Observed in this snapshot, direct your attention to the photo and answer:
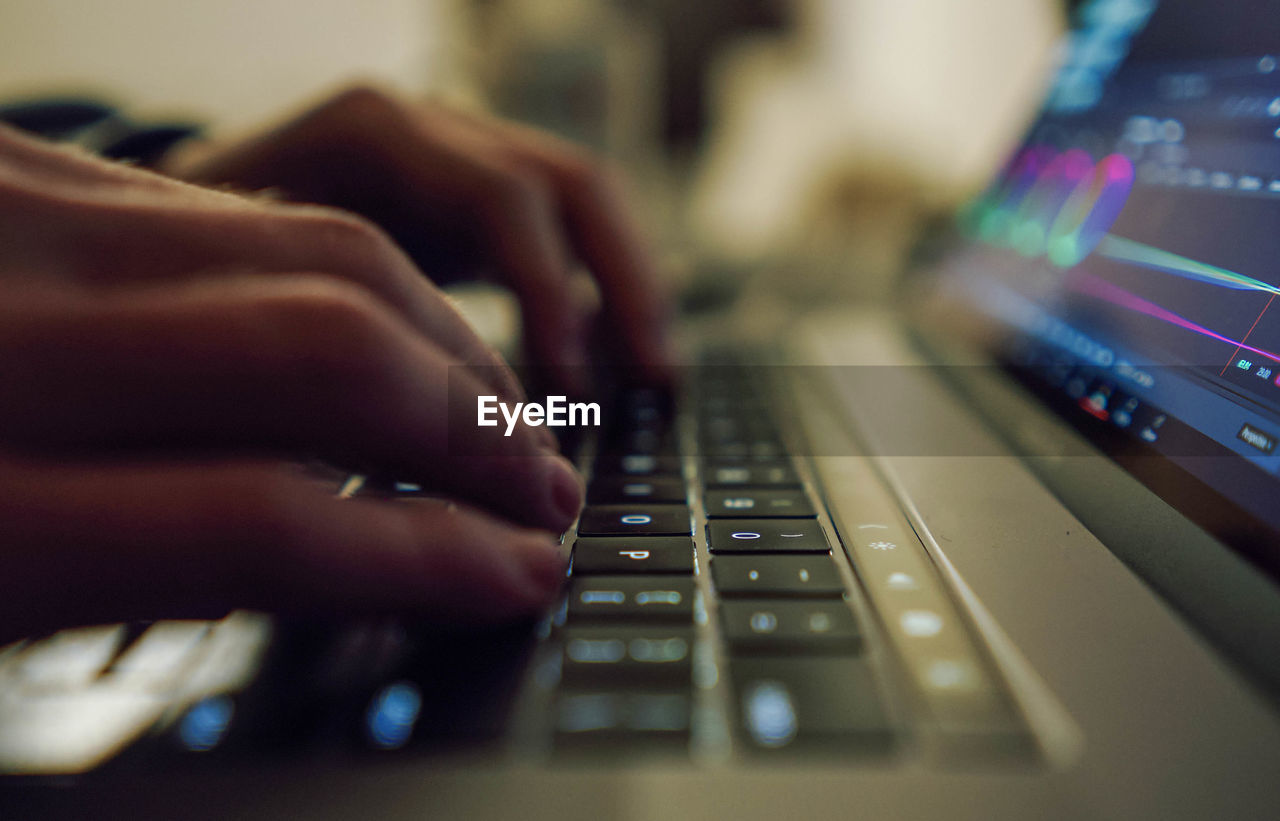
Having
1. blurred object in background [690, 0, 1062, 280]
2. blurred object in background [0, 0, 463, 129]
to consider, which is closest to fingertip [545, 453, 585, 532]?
blurred object in background [690, 0, 1062, 280]

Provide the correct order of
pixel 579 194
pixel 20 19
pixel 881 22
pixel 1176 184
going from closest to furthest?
pixel 1176 184 < pixel 579 194 < pixel 20 19 < pixel 881 22

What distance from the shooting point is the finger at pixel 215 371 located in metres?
0.19

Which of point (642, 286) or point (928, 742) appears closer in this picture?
point (928, 742)

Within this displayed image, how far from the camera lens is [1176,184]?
1.09 feet

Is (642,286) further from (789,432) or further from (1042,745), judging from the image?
(1042,745)

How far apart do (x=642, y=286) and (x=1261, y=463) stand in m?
0.32

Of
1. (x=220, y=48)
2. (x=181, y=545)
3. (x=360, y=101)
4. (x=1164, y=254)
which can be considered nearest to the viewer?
(x=181, y=545)

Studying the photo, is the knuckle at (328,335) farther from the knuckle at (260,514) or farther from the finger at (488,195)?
the finger at (488,195)

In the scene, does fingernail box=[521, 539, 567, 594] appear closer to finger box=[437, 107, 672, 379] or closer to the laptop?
the laptop

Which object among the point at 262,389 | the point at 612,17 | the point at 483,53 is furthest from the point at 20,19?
the point at 262,389

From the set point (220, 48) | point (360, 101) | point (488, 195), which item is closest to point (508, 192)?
point (488, 195)

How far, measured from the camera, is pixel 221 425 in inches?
7.6

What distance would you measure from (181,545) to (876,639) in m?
0.20

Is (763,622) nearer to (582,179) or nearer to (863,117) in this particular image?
(582,179)
